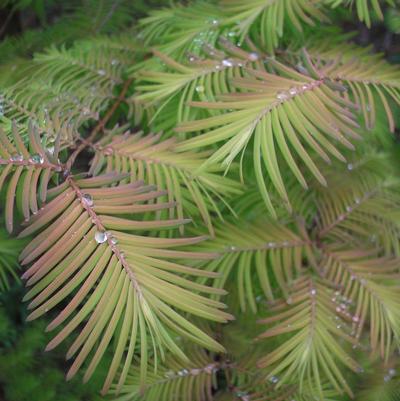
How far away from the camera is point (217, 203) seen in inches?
33.2

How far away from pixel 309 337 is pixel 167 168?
328 mm

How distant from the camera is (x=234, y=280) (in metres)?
0.89

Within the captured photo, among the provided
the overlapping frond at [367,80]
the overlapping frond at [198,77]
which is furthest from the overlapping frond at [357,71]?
the overlapping frond at [198,77]

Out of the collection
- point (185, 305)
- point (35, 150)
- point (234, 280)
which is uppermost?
point (35, 150)

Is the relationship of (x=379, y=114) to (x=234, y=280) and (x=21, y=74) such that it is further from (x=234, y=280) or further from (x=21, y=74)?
(x=21, y=74)

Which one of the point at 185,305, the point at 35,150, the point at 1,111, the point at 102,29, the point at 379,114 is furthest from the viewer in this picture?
the point at 102,29

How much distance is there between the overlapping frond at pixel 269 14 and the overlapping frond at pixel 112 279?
42cm

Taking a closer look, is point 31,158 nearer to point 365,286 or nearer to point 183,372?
point 183,372

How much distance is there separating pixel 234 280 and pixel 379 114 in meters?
0.45

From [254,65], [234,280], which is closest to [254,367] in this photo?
[234,280]

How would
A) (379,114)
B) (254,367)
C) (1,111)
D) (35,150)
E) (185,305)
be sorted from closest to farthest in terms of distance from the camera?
(185,305)
(35,150)
(1,111)
(254,367)
(379,114)

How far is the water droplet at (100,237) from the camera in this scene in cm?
51

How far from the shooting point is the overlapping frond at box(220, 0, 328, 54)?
0.81m

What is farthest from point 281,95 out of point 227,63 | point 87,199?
point 87,199
